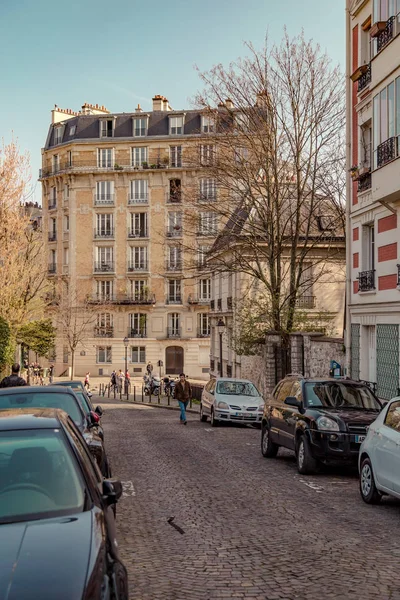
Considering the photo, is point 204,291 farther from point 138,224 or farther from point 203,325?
point 138,224

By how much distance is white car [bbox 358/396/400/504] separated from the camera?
948 centimetres

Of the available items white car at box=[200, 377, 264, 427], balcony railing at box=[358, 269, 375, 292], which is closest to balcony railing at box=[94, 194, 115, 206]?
white car at box=[200, 377, 264, 427]

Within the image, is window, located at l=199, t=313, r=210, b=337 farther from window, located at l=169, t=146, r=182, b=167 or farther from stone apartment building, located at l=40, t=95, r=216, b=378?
window, located at l=169, t=146, r=182, b=167

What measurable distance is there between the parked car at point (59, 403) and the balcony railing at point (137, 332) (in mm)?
59036

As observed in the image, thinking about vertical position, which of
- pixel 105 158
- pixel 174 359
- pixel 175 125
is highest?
pixel 175 125

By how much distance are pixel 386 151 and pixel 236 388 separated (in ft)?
31.4

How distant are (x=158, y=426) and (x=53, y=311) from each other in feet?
141

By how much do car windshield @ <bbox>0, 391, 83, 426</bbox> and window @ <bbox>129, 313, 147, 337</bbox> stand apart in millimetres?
59588

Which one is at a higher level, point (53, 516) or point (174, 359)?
point (53, 516)

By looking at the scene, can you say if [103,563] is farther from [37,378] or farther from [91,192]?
[91,192]

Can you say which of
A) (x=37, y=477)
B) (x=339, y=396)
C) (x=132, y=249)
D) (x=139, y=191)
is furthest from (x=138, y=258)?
(x=37, y=477)

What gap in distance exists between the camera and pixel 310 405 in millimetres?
14000

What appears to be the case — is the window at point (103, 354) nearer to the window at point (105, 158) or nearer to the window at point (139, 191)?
the window at point (139, 191)

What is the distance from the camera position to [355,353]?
2470 centimetres
